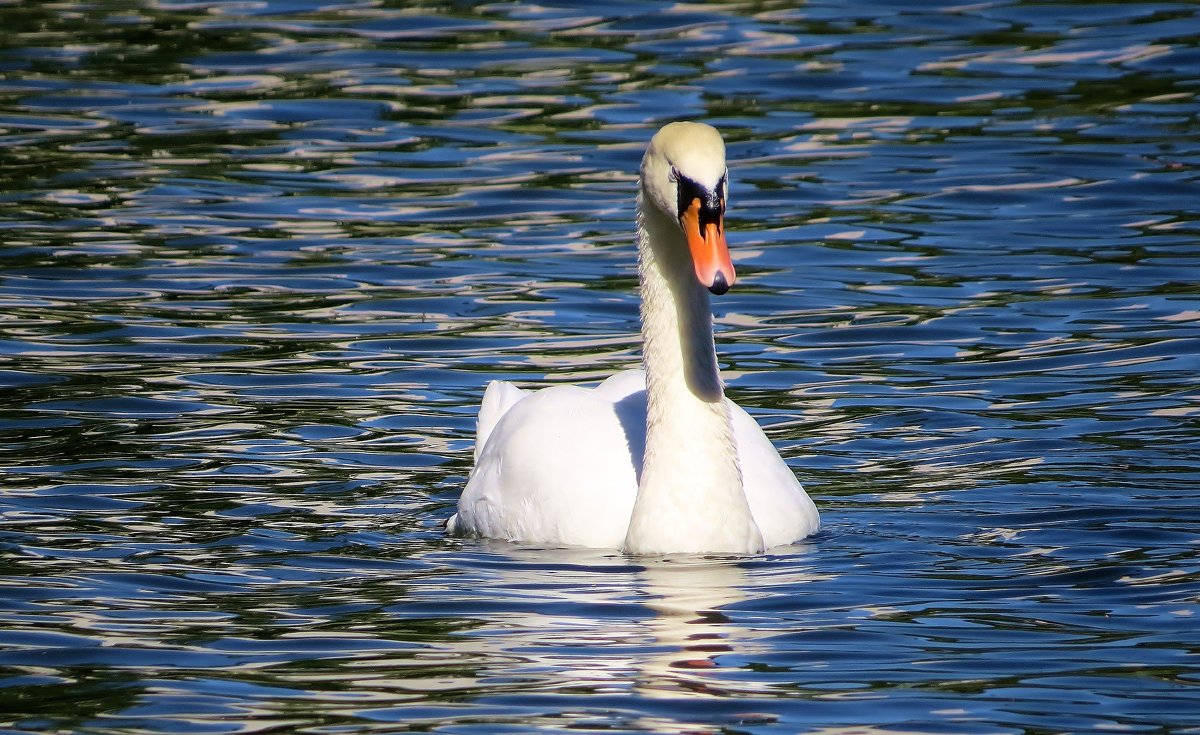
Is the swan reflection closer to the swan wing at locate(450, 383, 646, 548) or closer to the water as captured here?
the water

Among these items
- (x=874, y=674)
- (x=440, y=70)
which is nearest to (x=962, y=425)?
(x=874, y=674)

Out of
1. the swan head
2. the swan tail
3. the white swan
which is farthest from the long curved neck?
the swan tail

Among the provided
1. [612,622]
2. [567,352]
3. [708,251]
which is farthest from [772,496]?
[567,352]

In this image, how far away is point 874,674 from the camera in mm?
6438

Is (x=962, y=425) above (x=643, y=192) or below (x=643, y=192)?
below

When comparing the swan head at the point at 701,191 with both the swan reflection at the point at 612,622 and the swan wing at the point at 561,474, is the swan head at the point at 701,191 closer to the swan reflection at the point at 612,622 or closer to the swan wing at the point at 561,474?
the swan reflection at the point at 612,622

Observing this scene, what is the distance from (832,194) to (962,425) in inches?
206

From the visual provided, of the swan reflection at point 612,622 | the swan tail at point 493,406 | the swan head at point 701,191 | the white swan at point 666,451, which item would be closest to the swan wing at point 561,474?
the white swan at point 666,451

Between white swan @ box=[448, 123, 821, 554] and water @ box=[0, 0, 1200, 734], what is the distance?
0.61 feet

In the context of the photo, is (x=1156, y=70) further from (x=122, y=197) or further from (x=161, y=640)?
(x=161, y=640)

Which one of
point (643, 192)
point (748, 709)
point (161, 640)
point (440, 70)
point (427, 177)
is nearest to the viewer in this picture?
point (748, 709)

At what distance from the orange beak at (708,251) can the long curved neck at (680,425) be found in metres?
0.60

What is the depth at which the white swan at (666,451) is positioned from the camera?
305 inches

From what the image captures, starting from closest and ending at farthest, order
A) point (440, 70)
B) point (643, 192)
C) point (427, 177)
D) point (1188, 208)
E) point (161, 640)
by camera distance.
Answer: point (161, 640), point (643, 192), point (1188, 208), point (427, 177), point (440, 70)
